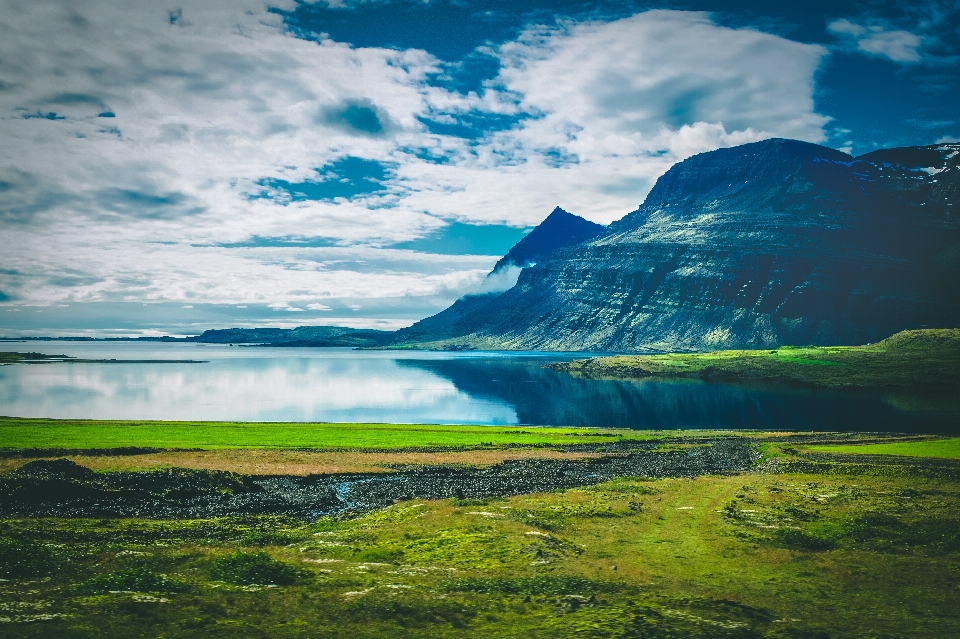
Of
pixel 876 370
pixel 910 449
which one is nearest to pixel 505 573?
pixel 910 449

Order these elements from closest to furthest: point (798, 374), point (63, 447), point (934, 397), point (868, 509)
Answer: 1. point (868, 509)
2. point (63, 447)
3. point (934, 397)
4. point (798, 374)

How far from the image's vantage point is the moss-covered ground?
16578 millimetres

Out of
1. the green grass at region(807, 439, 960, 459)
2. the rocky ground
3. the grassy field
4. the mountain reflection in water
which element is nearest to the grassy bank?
the mountain reflection in water

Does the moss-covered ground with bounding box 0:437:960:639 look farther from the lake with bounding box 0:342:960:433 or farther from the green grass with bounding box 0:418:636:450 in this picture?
the lake with bounding box 0:342:960:433

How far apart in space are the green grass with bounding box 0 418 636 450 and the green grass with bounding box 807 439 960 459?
23.9 m

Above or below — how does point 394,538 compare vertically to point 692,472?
above

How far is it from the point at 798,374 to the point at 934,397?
4605cm

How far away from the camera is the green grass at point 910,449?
52803mm

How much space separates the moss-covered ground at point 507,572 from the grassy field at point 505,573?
3.3 inches

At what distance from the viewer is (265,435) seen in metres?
69.6

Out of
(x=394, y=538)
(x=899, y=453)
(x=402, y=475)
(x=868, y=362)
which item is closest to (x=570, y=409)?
(x=899, y=453)

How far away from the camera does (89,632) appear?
1506 cm

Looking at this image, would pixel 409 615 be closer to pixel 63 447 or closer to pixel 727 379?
pixel 63 447

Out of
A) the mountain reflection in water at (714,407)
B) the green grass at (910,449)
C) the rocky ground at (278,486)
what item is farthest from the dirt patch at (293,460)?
the mountain reflection in water at (714,407)
